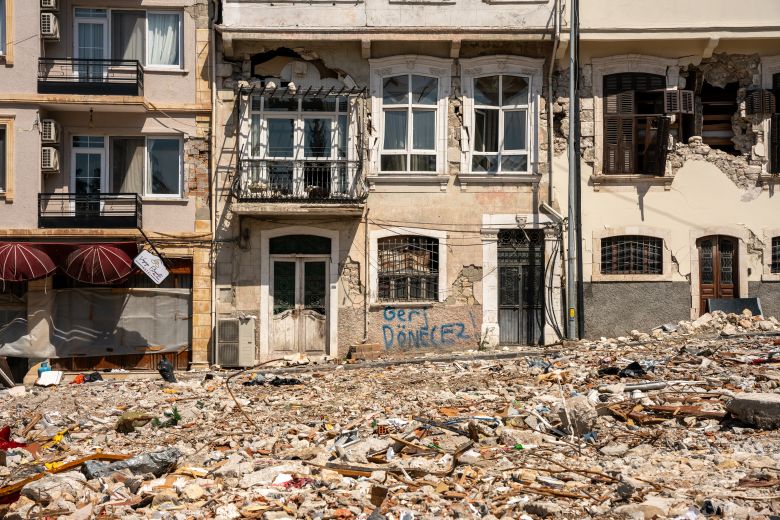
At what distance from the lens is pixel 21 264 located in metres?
16.0

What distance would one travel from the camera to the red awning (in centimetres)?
1614

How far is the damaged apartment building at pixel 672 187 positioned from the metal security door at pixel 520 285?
1.05 meters

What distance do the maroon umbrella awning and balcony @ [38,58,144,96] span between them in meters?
3.56

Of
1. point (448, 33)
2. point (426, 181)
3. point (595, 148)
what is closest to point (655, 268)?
point (595, 148)

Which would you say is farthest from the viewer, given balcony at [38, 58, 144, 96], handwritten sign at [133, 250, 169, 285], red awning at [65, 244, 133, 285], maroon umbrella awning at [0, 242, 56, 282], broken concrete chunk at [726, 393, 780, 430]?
balcony at [38, 58, 144, 96]

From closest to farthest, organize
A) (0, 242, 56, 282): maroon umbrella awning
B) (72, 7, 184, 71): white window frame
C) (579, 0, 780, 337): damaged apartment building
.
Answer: (0, 242, 56, 282): maroon umbrella awning → (72, 7, 184, 71): white window frame → (579, 0, 780, 337): damaged apartment building

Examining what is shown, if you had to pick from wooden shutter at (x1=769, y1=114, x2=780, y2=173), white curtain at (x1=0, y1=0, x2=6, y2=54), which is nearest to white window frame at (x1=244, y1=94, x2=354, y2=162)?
white curtain at (x1=0, y1=0, x2=6, y2=54)

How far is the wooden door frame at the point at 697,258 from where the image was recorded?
17.4m

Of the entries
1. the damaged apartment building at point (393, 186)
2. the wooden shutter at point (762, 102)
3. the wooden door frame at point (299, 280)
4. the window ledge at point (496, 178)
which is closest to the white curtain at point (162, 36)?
the damaged apartment building at point (393, 186)

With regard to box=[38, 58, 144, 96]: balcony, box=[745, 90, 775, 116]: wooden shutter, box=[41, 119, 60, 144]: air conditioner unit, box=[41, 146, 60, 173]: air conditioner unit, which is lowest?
box=[41, 146, 60, 173]: air conditioner unit

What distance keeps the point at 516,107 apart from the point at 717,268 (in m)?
5.77

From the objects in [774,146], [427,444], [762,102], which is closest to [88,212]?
[427,444]

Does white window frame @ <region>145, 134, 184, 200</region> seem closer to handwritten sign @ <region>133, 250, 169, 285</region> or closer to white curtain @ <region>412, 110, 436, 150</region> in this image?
handwritten sign @ <region>133, 250, 169, 285</region>

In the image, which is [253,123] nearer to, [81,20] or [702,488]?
[81,20]
